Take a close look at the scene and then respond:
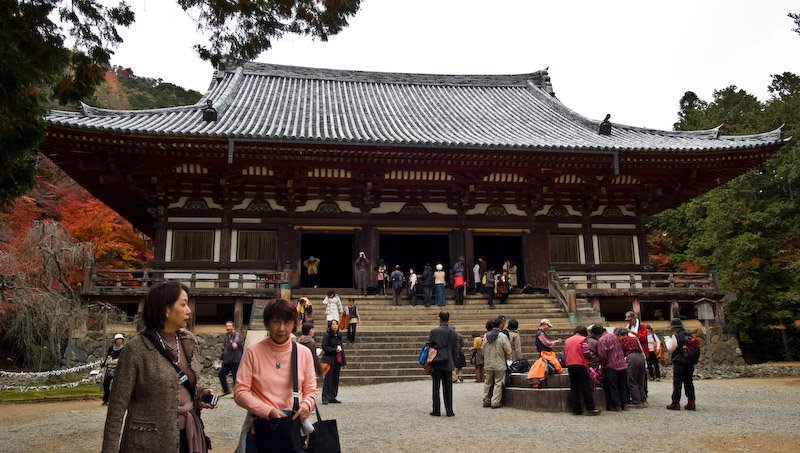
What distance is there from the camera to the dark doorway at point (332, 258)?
79.4 ft

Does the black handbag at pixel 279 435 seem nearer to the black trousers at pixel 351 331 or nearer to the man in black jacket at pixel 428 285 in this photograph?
the black trousers at pixel 351 331

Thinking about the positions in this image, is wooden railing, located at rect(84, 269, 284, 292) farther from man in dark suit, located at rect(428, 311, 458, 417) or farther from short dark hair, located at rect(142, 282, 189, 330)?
short dark hair, located at rect(142, 282, 189, 330)

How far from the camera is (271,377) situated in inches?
139

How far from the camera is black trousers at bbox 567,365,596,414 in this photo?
8117mm

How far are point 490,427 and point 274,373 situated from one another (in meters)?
4.39

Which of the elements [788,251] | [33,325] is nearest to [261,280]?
[33,325]

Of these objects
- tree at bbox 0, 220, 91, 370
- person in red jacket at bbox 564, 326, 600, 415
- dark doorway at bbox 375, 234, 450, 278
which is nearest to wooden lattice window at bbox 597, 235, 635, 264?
dark doorway at bbox 375, 234, 450, 278

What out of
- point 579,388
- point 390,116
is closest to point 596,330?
point 579,388

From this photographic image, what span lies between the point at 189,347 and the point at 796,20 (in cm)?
2490

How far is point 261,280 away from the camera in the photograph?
15.4 m

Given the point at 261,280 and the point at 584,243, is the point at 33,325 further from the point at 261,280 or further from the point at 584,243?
the point at 584,243

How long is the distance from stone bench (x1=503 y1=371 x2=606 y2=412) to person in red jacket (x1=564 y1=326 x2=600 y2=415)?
0.25m

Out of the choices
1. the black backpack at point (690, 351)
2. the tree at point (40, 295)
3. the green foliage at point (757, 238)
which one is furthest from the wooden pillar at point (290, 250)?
the green foliage at point (757, 238)

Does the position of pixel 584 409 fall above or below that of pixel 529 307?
below
